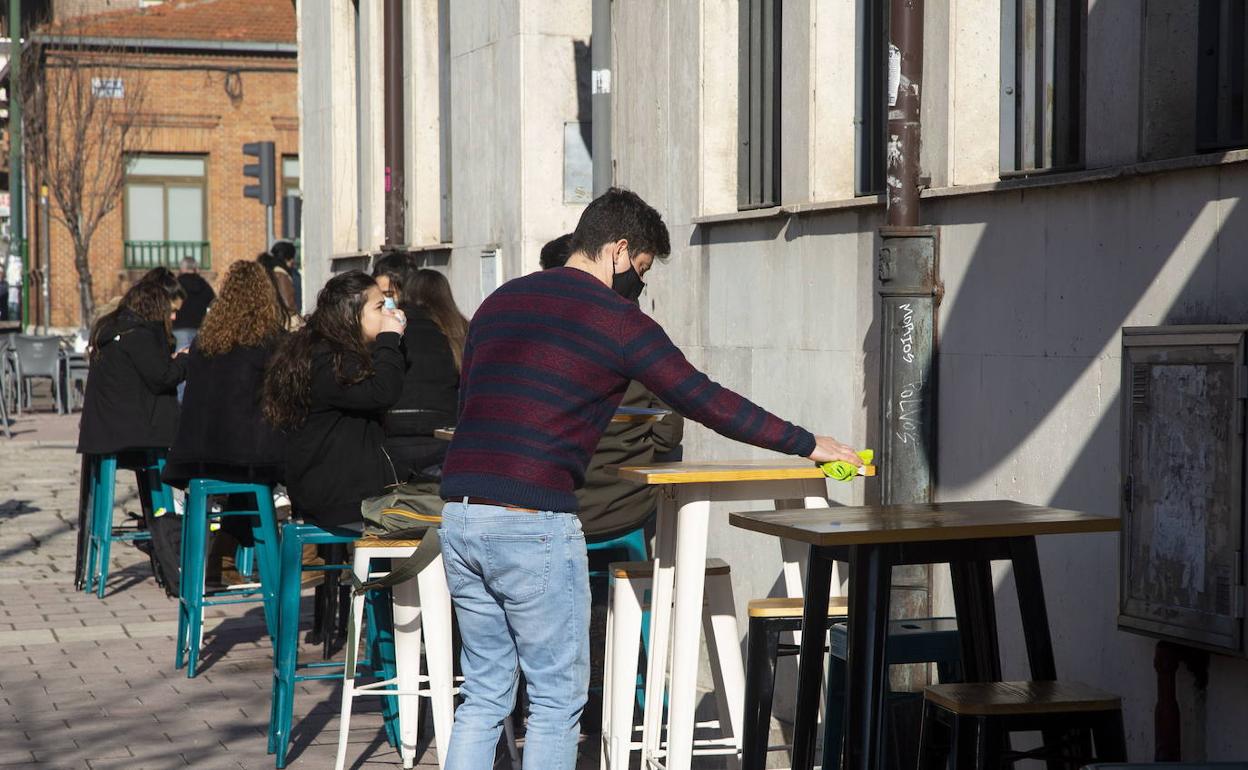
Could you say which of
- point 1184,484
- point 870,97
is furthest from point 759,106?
point 1184,484

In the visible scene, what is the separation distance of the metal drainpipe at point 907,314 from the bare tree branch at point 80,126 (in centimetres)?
3192

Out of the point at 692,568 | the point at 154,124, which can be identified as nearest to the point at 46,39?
the point at 154,124

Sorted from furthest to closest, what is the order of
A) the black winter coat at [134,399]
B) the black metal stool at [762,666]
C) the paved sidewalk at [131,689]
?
the black winter coat at [134,399]
the paved sidewalk at [131,689]
the black metal stool at [762,666]

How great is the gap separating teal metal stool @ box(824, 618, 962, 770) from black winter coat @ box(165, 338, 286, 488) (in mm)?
3940

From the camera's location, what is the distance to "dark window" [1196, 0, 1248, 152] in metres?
4.76

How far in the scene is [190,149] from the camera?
40688mm

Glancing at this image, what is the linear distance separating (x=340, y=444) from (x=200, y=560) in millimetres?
1564

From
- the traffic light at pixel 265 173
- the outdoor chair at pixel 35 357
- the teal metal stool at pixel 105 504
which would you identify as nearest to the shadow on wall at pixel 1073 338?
the teal metal stool at pixel 105 504

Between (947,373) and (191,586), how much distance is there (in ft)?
13.4

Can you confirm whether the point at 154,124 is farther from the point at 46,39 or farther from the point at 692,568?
the point at 692,568

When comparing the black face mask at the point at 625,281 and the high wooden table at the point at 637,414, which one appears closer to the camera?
the black face mask at the point at 625,281

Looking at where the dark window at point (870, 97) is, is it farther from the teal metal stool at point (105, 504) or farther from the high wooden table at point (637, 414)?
the teal metal stool at point (105, 504)

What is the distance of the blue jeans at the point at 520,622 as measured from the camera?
4637 millimetres

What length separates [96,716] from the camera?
7.38 m
